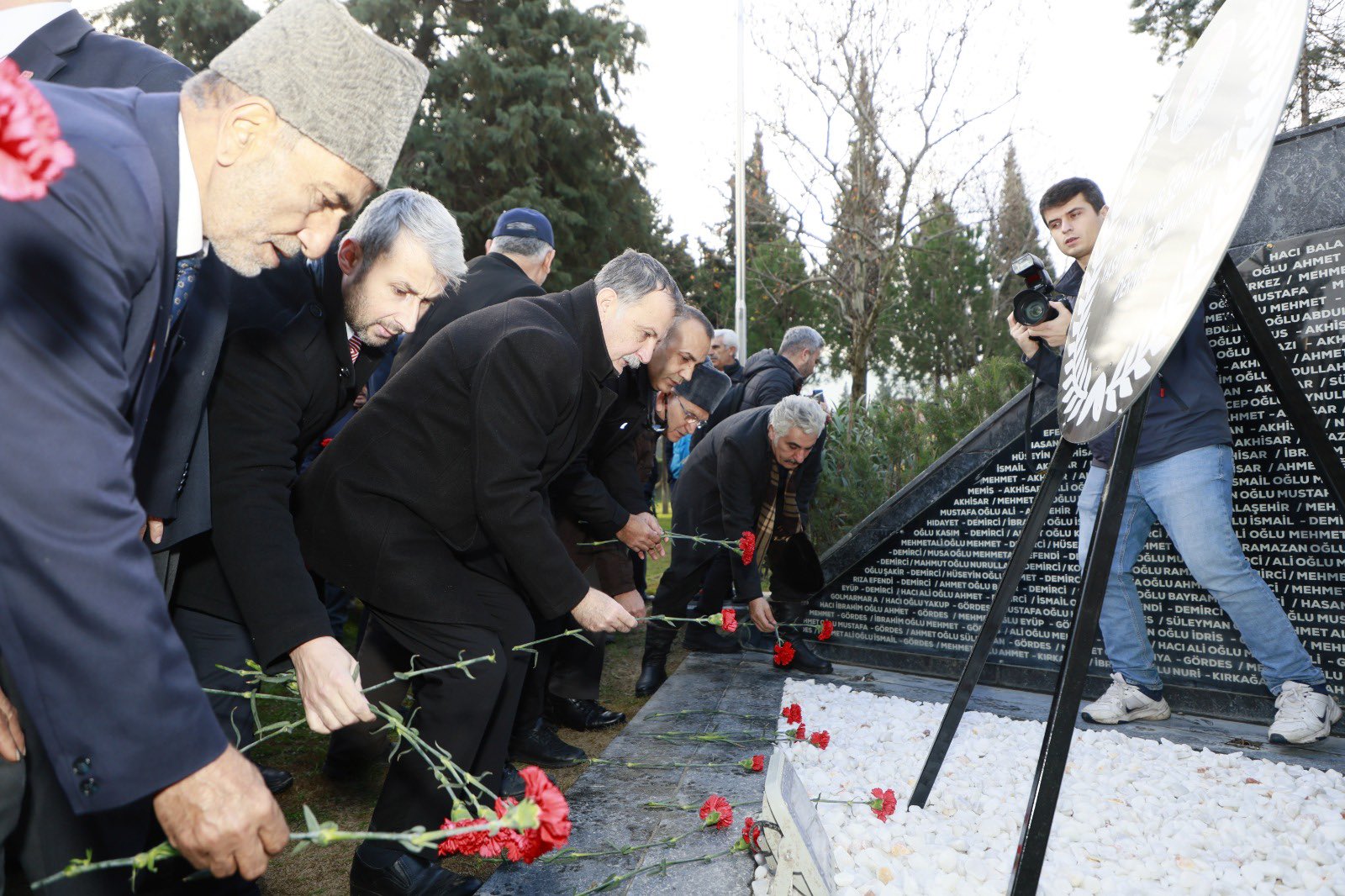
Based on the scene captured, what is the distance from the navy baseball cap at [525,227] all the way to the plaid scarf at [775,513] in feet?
5.45

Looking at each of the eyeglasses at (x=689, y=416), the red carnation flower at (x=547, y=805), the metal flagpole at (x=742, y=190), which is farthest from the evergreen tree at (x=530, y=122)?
the red carnation flower at (x=547, y=805)

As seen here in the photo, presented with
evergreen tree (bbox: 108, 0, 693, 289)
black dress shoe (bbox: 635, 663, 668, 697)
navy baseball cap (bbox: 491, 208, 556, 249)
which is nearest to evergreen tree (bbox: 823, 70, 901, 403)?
evergreen tree (bbox: 108, 0, 693, 289)

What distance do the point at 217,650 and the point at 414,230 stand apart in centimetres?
112

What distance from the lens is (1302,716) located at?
315cm

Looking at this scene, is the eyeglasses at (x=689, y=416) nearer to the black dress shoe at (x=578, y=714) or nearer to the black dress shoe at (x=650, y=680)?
the black dress shoe at (x=650, y=680)

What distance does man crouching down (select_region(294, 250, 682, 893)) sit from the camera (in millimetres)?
2248

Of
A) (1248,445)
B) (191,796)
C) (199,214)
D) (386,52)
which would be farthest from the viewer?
(1248,445)

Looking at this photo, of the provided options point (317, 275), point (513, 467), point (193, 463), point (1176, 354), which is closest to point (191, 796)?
point (193, 463)

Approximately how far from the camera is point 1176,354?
128 inches

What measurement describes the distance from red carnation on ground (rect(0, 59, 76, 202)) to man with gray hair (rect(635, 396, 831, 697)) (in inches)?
152

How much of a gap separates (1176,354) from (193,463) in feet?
10.4

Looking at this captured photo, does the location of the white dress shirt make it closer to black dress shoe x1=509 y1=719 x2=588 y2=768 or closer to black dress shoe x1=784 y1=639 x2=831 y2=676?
black dress shoe x1=509 y1=719 x2=588 y2=768

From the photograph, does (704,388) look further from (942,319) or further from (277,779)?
(942,319)

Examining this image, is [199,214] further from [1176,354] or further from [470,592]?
[1176,354]
